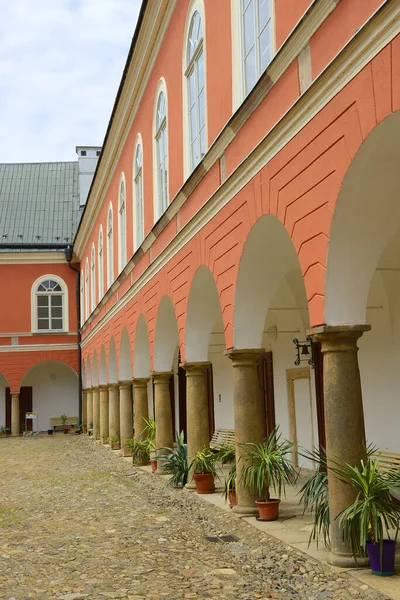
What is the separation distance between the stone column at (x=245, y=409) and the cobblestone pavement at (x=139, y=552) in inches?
13.0

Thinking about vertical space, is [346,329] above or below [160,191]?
below

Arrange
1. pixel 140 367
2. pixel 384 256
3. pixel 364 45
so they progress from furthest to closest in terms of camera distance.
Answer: pixel 140 367 → pixel 384 256 → pixel 364 45

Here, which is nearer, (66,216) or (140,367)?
(140,367)

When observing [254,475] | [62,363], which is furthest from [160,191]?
[62,363]

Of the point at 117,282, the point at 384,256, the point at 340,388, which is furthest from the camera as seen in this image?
the point at 117,282

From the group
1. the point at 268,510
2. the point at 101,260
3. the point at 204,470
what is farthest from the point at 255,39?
the point at 101,260

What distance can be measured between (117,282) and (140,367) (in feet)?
11.6

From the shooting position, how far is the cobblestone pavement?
19.4ft

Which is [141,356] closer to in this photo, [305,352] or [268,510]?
[305,352]

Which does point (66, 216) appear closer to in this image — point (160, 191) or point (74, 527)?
point (160, 191)

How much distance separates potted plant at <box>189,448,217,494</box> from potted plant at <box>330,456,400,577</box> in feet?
17.3

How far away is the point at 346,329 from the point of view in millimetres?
6227

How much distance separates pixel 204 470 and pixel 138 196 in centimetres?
757

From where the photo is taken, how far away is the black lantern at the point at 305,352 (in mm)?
12156
